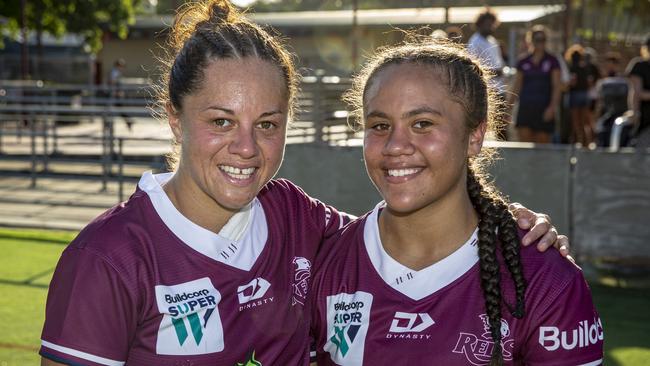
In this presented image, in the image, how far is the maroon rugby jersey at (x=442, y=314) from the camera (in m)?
2.40

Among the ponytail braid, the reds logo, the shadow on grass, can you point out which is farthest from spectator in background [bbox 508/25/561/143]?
the reds logo

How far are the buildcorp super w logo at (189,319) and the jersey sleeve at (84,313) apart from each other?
0.47 feet

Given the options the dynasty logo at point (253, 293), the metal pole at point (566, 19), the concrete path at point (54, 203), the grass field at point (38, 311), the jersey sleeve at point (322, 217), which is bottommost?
the grass field at point (38, 311)

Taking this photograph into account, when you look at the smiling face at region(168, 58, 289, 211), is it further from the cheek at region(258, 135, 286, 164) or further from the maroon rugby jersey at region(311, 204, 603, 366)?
the maroon rugby jersey at region(311, 204, 603, 366)

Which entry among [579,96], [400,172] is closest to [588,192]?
[400,172]

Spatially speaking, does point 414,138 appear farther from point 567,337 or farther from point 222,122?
point 567,337

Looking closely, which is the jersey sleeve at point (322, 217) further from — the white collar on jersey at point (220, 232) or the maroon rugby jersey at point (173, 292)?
the white collar on jersey at point (220, 232)

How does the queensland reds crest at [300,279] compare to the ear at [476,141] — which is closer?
the ear at [476,141]

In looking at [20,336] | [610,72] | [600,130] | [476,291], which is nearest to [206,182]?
[476,291]

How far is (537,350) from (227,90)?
114cm

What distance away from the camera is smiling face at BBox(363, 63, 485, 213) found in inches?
101

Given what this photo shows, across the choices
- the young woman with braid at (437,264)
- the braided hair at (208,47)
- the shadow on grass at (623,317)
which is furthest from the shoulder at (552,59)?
the braided hair at (208,47)

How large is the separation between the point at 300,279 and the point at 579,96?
11896 millimetres

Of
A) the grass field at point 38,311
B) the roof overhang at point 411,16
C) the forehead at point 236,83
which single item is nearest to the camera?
the forehead at point 236,83
